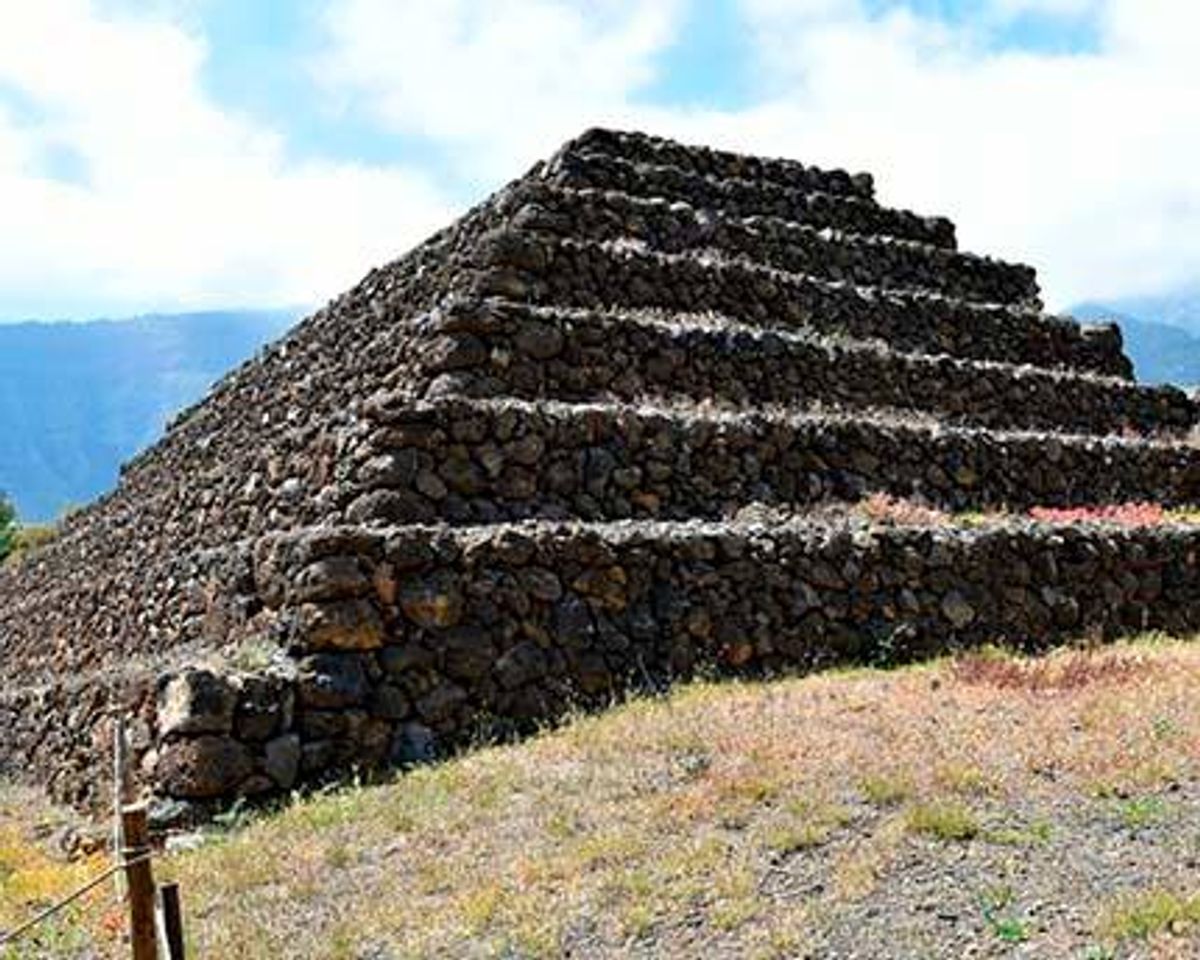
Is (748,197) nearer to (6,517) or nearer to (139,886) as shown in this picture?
(139,886)

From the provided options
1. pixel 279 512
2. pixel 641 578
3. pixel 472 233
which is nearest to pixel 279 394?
pixel 472 233

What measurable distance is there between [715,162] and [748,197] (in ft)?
3.71

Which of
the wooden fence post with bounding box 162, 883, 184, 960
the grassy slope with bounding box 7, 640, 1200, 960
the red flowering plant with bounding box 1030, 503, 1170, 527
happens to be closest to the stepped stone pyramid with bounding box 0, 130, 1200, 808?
the red flowering plant with bounding box 1030, 503, 1170, 527

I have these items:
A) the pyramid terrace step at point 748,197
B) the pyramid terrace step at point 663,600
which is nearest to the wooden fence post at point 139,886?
the pyramid terrace step at point 663,600

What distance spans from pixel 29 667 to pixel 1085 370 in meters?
19.2

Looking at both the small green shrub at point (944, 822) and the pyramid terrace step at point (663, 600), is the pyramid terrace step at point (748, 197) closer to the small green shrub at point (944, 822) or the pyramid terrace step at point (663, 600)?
the pyramid terrace step at point (663, 600)

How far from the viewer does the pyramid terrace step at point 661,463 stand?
45.1 ft

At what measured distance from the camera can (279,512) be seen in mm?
15734

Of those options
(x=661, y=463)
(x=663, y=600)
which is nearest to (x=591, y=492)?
(x=661, y=463)

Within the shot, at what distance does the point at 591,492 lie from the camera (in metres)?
14.7

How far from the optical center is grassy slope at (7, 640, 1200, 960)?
24.3ft

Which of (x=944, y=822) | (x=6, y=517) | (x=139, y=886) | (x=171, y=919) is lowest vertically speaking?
(x=944, y=822)

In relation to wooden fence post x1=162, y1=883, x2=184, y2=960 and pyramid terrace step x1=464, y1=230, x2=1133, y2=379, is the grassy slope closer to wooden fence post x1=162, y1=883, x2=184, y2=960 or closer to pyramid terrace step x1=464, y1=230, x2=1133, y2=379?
wooden fence post x1=162, y1=883, x2=184, y2=960

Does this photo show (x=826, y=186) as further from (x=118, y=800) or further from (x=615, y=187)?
(x=118, y=800)
